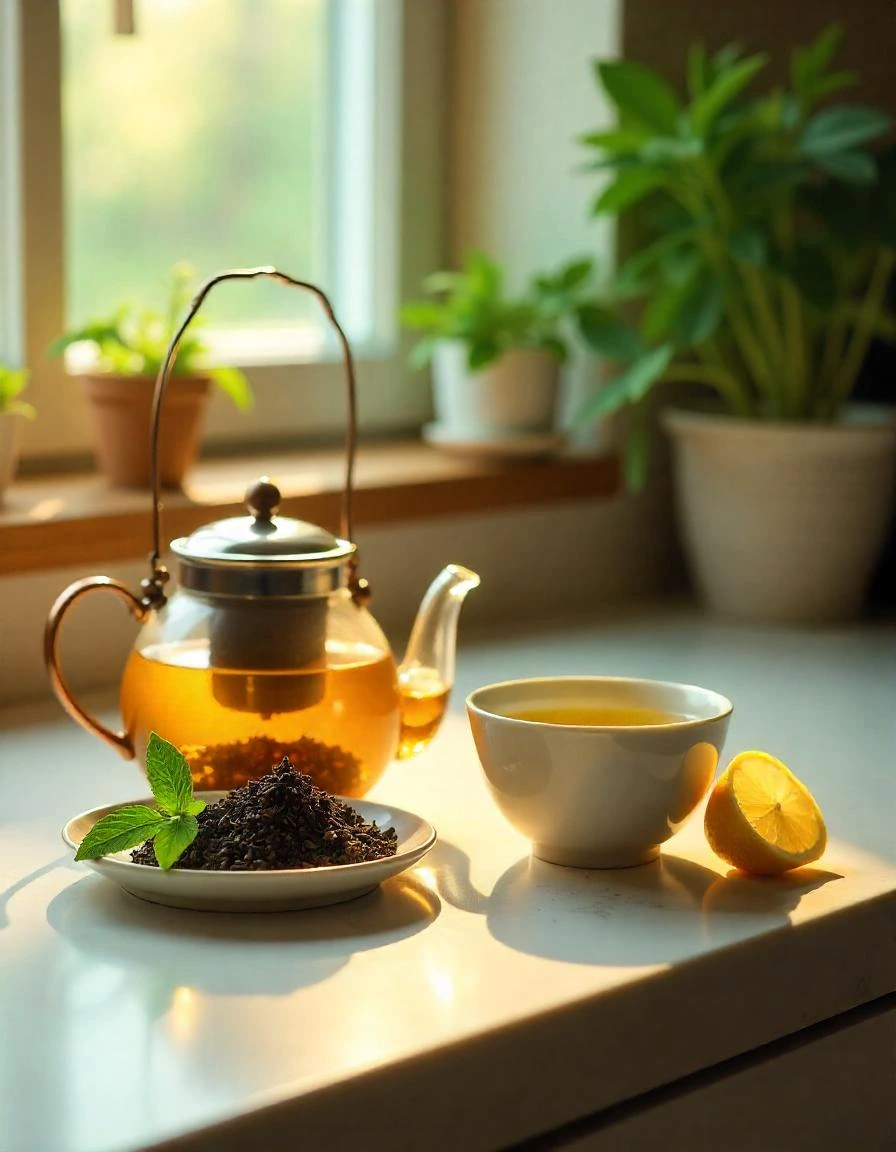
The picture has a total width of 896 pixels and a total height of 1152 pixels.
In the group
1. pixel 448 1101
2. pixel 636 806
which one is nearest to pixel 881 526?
pixel 636 806

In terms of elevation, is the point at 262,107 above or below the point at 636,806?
above

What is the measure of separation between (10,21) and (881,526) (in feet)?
3.25

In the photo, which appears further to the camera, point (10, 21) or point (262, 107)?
point (262, 107)

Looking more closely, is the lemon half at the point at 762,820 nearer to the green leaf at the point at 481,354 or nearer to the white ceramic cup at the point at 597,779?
the white ceramic cup at the point at 597,779

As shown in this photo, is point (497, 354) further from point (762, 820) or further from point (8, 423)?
point (762, 820)

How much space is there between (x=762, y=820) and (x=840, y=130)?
0.89 metres

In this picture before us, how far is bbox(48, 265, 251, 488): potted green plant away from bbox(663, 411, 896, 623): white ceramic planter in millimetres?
537

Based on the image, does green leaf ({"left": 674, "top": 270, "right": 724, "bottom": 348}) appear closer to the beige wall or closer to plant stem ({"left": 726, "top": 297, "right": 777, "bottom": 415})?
plant stem ({"left": 726, "top": 297, "right": 777, "bottom": 415})

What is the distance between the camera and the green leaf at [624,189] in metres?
1.63

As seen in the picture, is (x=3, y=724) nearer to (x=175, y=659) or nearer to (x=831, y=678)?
(x=175, y=659)

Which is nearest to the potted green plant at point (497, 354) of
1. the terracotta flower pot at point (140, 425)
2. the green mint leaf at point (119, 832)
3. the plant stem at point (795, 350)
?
the plant stem at point (795, 350)

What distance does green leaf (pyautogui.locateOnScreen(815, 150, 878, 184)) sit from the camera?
1.56m

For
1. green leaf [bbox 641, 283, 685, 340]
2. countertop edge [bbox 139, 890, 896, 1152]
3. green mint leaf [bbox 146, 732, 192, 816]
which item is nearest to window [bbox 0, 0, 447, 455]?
green leaf [bbox 641, 283, 685, 340]

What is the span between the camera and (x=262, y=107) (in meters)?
1.80
